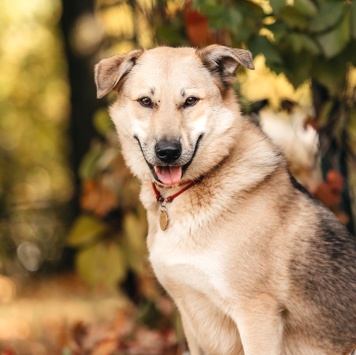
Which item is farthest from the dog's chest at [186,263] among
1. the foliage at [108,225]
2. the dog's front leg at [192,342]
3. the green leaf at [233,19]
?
the foliage at [108,225]

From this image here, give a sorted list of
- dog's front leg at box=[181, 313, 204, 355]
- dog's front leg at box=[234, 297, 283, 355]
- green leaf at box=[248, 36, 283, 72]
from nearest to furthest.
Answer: dog's front leg at box=[234, 297, 283, 355], dog's front leg at box=[181, 313, 204, 355], green leaf at box=[248, 36, 283, 72]

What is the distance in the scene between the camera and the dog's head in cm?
367

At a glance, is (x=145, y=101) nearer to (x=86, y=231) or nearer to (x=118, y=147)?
(x=118, y=147)

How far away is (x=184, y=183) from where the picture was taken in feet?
12.6

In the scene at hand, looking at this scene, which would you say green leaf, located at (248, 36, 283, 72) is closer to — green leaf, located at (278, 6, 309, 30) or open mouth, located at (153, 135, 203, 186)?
green leaf, located at (278, 6, 309, 30)

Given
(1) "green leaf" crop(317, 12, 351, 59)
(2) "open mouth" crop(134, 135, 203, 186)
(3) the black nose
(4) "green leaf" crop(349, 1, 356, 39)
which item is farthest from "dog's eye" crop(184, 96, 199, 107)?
(4) "green leaf" crop(349, 1, 356, 39)

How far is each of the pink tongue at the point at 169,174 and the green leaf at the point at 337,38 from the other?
1.28 metres

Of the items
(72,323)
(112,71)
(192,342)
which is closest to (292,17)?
(112,71)

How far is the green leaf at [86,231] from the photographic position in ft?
17.9

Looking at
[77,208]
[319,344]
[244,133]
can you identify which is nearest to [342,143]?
[244,133]

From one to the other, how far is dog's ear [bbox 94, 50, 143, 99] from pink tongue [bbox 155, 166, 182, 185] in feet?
1.69

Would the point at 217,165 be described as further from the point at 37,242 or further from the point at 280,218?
the point at 37,242

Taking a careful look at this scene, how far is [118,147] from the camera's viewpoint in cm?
530

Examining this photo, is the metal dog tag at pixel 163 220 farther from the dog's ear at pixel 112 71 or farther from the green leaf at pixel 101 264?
the green leaf at pixel 101 264
